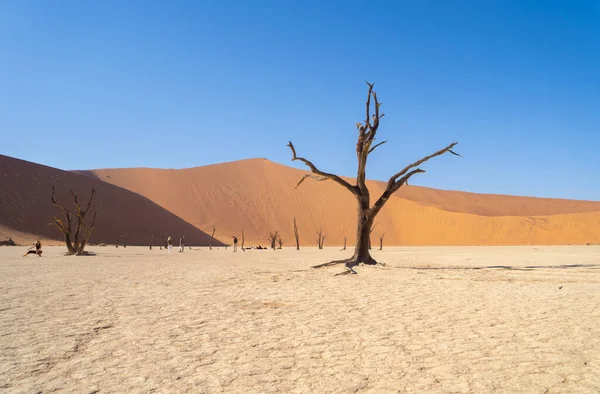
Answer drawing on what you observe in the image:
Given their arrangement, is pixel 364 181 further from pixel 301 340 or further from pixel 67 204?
pixel 67 204

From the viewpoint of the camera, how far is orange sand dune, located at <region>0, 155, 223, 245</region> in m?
50.0

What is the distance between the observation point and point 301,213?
75188mm

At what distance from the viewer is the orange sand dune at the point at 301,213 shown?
65.2m

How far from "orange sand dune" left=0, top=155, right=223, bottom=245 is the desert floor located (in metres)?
46.0

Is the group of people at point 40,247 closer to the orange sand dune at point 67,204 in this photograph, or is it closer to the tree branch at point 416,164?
the orange sand dune at point 67,204

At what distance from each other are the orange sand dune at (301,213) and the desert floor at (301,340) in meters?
54.4

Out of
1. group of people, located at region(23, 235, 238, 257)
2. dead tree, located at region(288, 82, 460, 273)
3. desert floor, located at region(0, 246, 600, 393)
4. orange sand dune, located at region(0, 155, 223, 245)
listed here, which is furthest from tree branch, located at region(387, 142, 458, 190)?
orange sand dune, located at region(0, 155, 223, 245)

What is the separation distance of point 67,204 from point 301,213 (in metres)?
34.1

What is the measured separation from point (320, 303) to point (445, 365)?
3575 millimetres

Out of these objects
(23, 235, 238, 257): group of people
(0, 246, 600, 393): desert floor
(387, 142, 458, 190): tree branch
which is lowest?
(0, 246, 600, 393): desert floor

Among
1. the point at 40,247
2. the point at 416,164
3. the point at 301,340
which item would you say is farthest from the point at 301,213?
the point at 301,340

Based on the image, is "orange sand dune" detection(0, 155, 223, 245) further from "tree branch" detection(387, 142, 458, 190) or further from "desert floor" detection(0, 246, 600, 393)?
"desert floor" detection(0, 246, 600, 393)

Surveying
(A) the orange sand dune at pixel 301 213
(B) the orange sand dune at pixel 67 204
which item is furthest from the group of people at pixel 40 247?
(A) the orange sand dune at pixel 301 213

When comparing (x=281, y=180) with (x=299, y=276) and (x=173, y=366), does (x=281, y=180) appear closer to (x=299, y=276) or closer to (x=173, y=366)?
(x=299, y=276)
